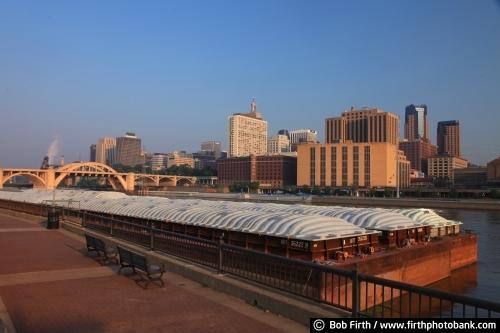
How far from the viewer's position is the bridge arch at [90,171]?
16325cm

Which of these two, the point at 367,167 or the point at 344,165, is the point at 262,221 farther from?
the point at 344,165

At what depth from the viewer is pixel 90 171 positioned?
577 ft

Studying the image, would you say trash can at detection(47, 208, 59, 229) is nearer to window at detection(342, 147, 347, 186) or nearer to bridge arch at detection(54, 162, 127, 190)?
bridge arch at detection(54, 162, 127, 190)

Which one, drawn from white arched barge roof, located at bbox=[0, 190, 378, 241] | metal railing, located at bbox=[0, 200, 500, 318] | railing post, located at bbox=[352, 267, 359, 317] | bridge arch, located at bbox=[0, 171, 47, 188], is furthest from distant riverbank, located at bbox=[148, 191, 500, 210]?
railing post, located at bbox=[352, 267, 359, 317]

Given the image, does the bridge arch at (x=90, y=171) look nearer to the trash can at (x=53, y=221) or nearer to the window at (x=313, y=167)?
the window at (x=313, y=167)

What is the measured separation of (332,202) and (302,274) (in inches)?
4176

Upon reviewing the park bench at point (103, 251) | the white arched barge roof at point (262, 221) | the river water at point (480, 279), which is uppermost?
the white arched barge roof at point (262, 221)

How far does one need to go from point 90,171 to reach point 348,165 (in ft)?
326

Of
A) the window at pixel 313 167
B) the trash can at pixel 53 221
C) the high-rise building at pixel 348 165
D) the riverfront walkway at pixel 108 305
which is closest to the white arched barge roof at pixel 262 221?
the trash can at pixel 53 221

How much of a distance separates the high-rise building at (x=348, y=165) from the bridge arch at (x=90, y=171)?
7339 cm

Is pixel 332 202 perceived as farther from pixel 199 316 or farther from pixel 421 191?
pixel 199 316

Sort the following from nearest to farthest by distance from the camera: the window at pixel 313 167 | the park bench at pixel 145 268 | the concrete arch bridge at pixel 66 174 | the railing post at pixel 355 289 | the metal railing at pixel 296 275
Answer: the metal railing at pixel 296 275, the railing post at pixel 355 289, the park bench at pixel 145 268, the concrete arch bridge at pixel 66 174, the window at pixel 313 167

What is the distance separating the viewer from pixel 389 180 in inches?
7121

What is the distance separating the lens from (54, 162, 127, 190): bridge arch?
16325 centimetres
